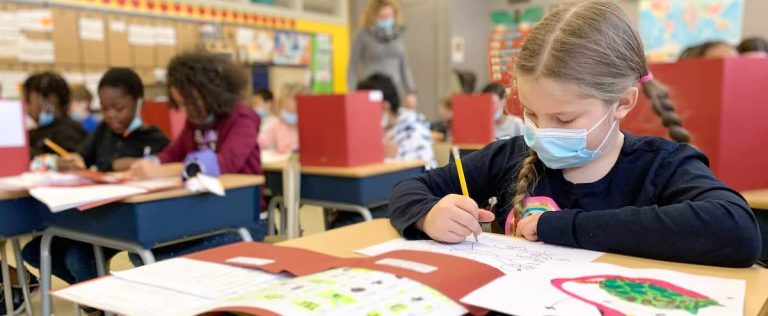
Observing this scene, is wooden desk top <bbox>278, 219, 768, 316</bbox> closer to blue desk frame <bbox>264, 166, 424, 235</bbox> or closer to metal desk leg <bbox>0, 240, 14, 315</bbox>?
blue desk frame <bbox>264, 166, 424, 235</bbox>

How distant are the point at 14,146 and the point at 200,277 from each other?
185cm

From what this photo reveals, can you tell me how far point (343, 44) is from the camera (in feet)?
22.2

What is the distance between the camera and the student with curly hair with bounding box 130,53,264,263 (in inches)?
89.2

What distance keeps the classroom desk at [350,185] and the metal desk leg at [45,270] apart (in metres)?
0.86

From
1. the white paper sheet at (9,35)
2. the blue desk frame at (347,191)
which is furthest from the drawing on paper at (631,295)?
the white paper sheet at (9,35)

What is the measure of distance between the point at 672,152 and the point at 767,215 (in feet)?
2.24

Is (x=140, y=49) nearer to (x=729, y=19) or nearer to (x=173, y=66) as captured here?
(x=173, y=66)

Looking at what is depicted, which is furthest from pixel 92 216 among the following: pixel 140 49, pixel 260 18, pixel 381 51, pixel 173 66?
pixel 260 18

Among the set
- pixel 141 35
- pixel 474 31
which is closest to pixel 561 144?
pixel 141 35

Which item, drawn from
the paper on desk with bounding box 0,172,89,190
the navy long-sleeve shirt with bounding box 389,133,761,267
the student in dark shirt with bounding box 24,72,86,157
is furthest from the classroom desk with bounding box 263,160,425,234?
the student in dark shirt with bounding box 24,72,86,157

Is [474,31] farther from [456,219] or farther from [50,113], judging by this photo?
[456,219]

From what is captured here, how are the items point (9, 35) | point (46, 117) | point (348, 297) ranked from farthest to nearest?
point (9, 35) < point (46, 117) < point (348, 297)

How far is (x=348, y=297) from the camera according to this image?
1.98 feet

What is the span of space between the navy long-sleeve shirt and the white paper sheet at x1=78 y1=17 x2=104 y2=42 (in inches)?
167
